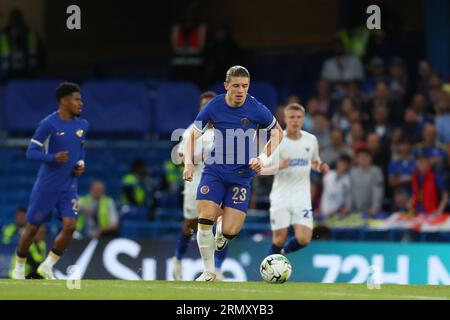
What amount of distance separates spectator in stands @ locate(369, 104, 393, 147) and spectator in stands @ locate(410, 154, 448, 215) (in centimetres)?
168

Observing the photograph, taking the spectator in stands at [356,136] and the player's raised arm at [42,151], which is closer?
the player's raised arm at [42,151]

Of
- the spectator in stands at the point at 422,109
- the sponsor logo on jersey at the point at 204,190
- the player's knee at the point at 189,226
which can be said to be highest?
the spectator in stands at the point at 422,109

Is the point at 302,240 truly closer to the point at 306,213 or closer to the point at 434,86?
the point at 306,213

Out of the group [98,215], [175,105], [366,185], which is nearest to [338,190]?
[366,185]

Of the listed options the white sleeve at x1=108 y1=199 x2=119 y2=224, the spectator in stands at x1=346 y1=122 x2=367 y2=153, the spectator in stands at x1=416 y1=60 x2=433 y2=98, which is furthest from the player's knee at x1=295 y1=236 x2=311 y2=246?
the spectator in stands at x1=416 y1=60 x2=433 y2=98

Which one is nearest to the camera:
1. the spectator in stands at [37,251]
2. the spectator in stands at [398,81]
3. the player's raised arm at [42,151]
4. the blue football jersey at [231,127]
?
the blue football jersey at [231,127]

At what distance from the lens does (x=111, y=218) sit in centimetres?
2086

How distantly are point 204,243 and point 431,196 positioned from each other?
6.46 metres

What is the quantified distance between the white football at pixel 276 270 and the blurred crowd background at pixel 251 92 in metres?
5.98

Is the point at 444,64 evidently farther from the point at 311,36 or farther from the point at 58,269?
the point at 58,269

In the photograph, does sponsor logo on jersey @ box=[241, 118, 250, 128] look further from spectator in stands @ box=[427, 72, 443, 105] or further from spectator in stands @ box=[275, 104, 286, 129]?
spectator in stands @ box=[427, 72, 443, 105]

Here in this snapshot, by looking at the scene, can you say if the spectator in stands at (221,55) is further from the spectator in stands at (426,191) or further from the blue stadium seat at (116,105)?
the spectator in stands at (426,191)

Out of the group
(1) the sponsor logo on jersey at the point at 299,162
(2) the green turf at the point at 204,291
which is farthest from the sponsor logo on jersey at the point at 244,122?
(1) the sponsor logo on jersey at the point at 299,162

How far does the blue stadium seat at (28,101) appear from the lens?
77.0 feet
